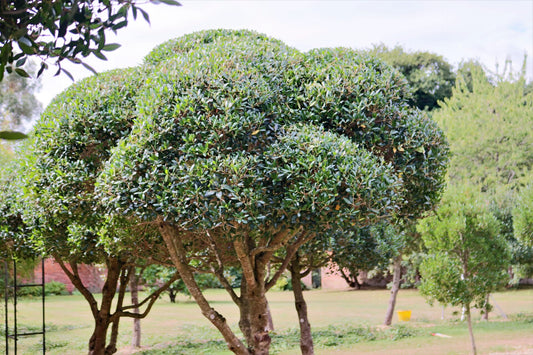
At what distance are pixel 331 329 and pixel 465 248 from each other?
675cm

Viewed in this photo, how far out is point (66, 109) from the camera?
25.5 ft

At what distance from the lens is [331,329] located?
61.9ft

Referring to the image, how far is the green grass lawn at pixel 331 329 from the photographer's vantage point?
588 inches

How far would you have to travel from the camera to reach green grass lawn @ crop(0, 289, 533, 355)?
14930 millimetres

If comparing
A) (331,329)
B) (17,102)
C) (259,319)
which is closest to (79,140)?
(259,319)

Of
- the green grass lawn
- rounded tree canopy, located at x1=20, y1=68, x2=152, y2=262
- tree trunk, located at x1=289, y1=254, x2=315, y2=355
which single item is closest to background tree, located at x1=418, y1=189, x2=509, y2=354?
the green grass lawn

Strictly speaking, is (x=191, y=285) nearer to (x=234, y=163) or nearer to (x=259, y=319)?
(x=259, y=319)

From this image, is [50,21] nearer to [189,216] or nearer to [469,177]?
[189,216]

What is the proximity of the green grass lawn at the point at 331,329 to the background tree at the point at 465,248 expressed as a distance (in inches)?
38.7

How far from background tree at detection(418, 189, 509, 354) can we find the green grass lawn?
0.98 m

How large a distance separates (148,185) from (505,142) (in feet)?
70.1

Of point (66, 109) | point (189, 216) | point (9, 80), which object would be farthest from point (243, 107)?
point (9, 80)

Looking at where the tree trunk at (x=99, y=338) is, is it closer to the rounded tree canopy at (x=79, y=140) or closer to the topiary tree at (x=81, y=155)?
the topiary tree at (x=81, y=155)

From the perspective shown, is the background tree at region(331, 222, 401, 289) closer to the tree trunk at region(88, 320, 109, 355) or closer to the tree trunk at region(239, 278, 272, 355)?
the tree trunk at region(239, 278, 272, 355)
